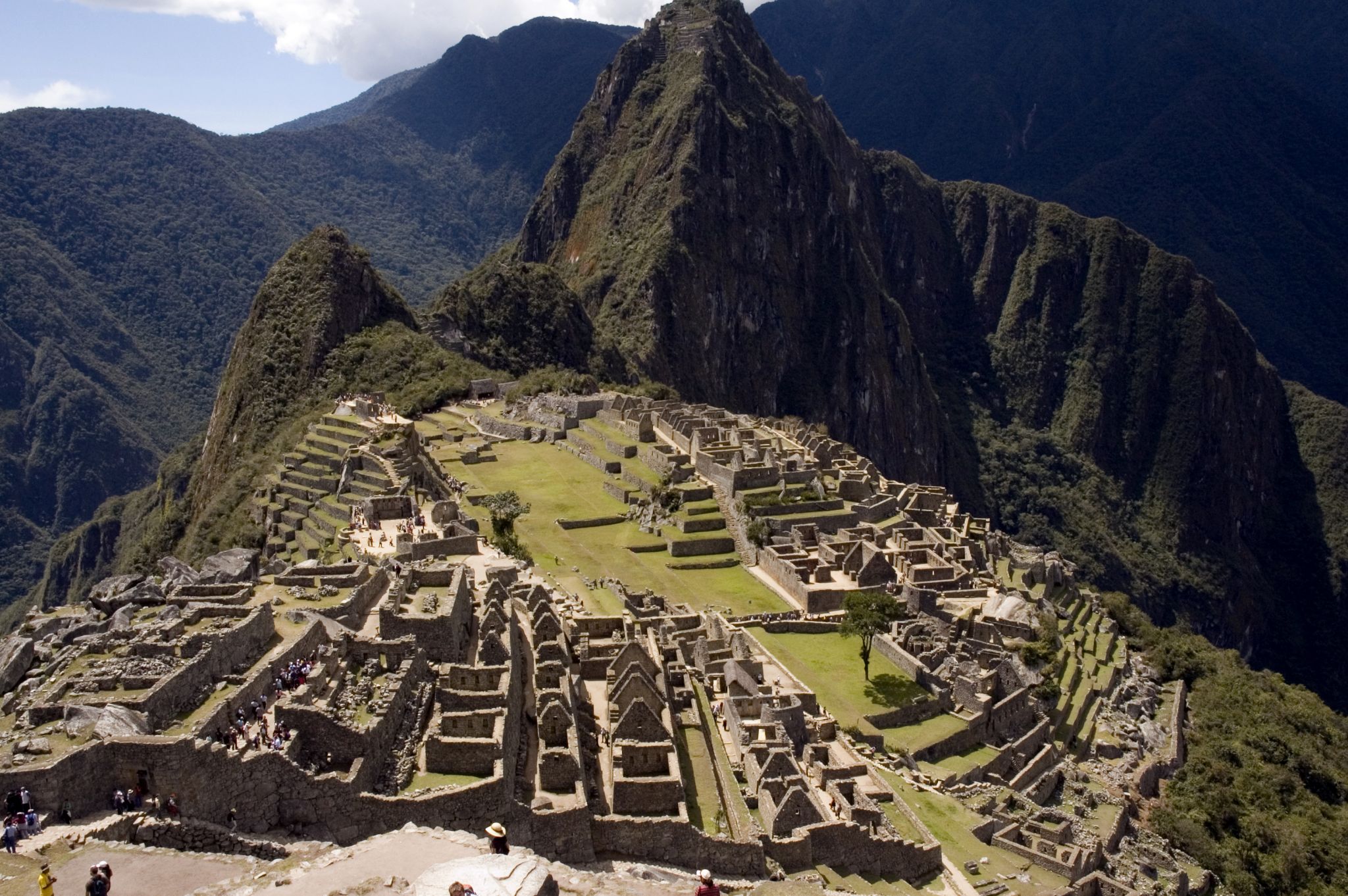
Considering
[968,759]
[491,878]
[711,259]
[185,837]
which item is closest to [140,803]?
[185,837]

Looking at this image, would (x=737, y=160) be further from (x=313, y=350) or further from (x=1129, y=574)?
(x=313, y=350)

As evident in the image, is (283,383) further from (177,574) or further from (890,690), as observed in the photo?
(890,690)

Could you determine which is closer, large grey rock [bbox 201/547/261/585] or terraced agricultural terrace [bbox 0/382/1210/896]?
terraced agricultural terrace [bbox 0/382/1210/896]

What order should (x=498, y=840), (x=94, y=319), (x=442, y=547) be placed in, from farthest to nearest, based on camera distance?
(x=94, y=319)
(x=442, y=547)
(x=498, y=840)

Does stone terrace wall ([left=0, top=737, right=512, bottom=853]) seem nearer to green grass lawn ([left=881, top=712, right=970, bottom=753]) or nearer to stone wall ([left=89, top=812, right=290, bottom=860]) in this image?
stone wall ([left=89, top=812, right=290, bottom=860])

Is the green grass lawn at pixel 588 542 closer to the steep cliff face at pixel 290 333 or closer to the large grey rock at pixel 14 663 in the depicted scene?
the large grey rock at pixel 14 663

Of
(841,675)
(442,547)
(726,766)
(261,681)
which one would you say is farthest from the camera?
(841,675)

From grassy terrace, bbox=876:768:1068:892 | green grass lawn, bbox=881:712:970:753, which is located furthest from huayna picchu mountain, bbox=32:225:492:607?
grassy terrace, bbox=876:768:1068:892
